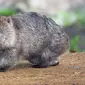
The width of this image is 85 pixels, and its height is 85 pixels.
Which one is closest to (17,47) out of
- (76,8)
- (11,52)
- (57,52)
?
(11,52)

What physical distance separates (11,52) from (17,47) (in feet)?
0.61

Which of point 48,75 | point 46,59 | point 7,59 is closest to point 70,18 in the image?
point 46,59

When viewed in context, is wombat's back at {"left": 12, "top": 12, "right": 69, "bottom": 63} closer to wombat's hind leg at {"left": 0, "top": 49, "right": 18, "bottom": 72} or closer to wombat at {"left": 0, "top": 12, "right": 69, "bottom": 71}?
wombat at {"left": 0, "top": 12, "right": 69, "bottom": 71}

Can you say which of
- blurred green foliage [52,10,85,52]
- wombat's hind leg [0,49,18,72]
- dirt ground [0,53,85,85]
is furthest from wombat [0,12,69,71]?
blurred green foliage [52,10,85,52]

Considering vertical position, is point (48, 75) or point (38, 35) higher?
point (38, 35)

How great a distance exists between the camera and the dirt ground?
8.27 meters

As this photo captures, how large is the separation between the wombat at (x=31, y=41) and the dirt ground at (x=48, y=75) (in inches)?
9.2

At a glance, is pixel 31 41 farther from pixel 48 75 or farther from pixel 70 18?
pixel 70 18

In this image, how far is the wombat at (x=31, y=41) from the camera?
30.9 feet

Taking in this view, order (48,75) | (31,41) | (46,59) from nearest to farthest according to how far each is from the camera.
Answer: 1. (48,75)
2. (31,41)
3. (46,59)

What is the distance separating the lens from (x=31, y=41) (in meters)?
9.77

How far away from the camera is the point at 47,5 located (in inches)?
985

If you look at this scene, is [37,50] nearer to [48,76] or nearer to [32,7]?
[48,76]

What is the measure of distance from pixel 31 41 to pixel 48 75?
1133mm
